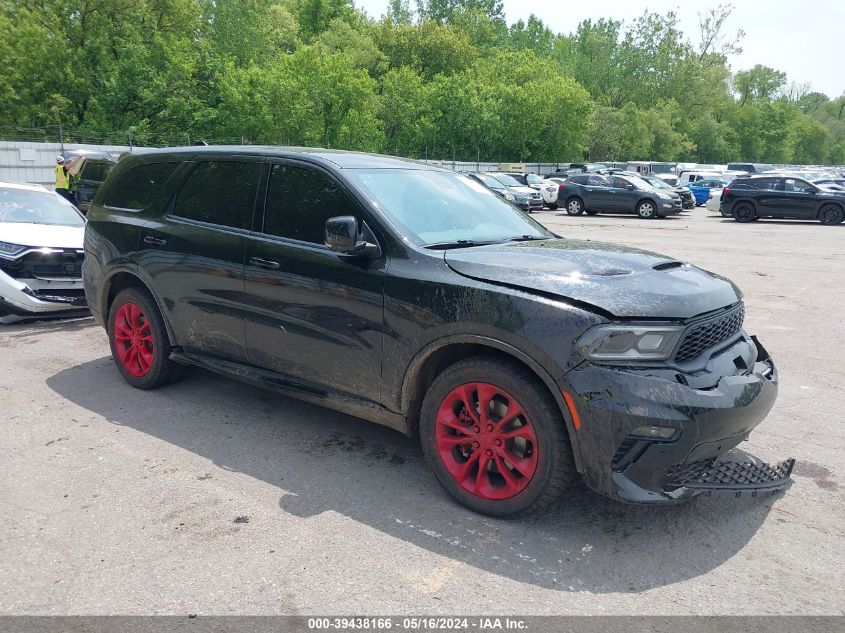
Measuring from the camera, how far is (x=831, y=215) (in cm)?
2362

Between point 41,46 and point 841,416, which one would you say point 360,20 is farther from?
point 841,416

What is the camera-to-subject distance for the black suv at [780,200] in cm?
2361

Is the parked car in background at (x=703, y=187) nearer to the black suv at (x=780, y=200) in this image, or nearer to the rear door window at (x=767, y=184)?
the black suv at (x=780, y=200)

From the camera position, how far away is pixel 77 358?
6.41 metres

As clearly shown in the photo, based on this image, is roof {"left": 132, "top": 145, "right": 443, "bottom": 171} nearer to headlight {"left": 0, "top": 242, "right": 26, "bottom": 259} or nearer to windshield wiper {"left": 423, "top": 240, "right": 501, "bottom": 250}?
windshield wiper {"left": 423, "top": 240, "right": 501, "bottom": 250}

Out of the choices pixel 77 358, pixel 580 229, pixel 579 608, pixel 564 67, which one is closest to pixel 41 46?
pixel 580 229

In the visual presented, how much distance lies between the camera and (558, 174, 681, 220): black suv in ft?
84.3

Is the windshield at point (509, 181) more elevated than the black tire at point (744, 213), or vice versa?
the windshield at point (509, 181)

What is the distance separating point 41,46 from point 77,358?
3901 centimetres

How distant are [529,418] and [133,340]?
3.55 meters

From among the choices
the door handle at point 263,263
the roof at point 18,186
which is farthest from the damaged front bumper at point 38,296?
the door handle at point 263,263

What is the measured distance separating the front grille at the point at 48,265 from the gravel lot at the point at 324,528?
2.56 meters

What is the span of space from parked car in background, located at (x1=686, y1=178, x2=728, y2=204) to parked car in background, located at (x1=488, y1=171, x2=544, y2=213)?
8963 millimetres

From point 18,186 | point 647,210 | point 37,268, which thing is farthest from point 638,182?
point 37,268
